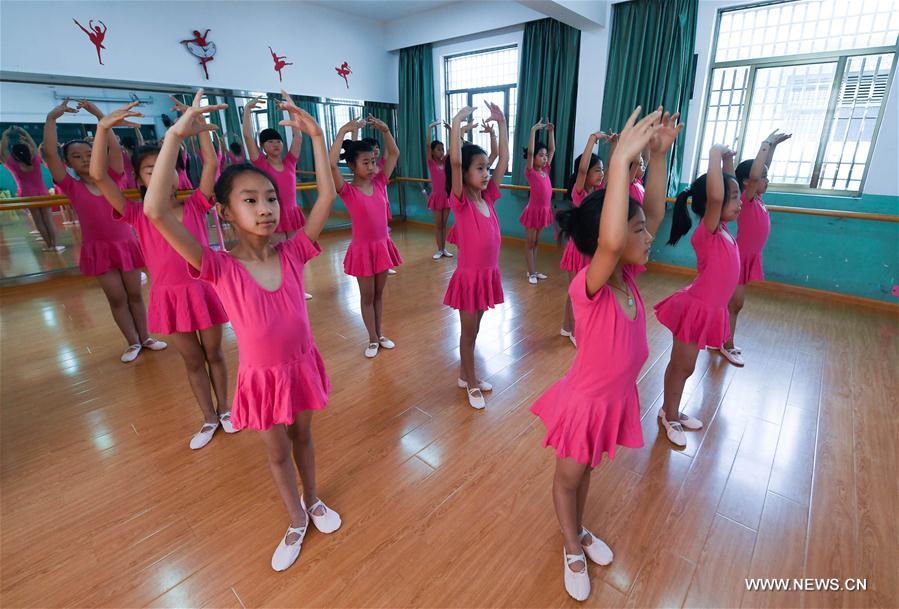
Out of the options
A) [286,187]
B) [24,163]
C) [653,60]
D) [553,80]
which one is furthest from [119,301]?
[653,60]

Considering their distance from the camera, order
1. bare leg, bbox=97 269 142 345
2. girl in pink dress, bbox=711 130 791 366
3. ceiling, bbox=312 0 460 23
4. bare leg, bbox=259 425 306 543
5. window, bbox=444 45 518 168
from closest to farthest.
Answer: bare leg, bbox=259 425 306 543 → girl in pink dress, bbox=711 130 791 366 → bare leg, bbox=97 269 142 345 → ceiling, bbox=312 0 460 23 → window, bbox=444 45 518 168

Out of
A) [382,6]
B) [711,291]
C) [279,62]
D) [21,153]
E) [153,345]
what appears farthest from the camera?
[382,6]

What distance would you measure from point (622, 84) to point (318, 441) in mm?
4521

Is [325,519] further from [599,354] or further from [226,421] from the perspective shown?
[599,354]

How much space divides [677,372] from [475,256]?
1.11 meters

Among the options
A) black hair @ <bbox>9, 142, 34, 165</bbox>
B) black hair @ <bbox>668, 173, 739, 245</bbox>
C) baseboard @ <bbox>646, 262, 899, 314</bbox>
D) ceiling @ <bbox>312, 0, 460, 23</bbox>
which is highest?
ceiling @ <bbox>312, 0, 460, 23</bbox>

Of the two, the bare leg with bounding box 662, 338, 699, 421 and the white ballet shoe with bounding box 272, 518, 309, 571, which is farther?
the bare leg with bounding box 662, 338, 699, 421

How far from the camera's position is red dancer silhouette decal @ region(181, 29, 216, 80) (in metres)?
4.75

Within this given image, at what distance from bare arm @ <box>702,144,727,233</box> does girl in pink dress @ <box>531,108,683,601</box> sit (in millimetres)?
538

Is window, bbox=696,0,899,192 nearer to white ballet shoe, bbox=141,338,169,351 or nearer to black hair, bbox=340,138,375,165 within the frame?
black hair, bbox=340,138,375,165

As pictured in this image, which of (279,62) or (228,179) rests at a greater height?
(279,62)

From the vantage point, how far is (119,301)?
9.17ft

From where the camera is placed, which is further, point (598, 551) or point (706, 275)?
point (706, 275)

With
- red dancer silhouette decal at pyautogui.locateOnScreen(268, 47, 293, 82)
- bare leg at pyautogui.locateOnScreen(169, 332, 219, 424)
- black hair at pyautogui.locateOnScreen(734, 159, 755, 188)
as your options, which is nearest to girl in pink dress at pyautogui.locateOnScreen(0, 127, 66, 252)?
red dancer silhouette decal at pyautogui.locateOnScreen(268, 47, 293, 82)
